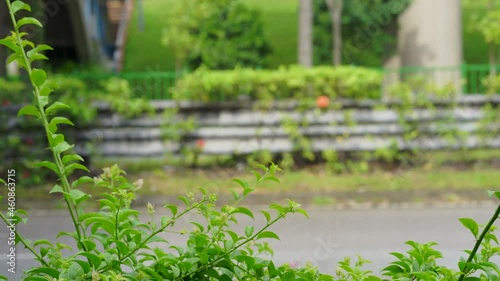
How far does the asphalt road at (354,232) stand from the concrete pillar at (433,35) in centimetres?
809

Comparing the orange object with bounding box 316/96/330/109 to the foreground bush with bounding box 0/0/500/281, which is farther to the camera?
the orange object with bounding box 316/96/330/109

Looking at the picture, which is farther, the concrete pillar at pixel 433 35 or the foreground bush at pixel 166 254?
the concrete pillar at pixel 433 35

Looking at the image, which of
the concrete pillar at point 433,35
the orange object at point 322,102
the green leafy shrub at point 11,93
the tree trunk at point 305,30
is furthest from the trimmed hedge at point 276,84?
the concrete pillar at point 433,35

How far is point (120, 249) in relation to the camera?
238 cm

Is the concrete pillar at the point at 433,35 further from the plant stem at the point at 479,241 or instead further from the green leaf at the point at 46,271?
the green leaf at the point at 46,271

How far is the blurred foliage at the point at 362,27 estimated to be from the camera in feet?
61.5

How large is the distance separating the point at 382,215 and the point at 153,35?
24167 mm

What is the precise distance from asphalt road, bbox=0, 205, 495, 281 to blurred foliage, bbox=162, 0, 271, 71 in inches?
350

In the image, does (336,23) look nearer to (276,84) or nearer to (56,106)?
(276,84)

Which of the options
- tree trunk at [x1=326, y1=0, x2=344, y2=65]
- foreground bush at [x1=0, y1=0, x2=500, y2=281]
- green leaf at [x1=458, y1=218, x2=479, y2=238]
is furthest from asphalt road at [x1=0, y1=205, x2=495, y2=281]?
tree trunk at [x1=326, y1=0, x2=344, y2=65]

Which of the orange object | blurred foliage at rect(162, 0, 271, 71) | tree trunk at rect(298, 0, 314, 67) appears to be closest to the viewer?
the orange object

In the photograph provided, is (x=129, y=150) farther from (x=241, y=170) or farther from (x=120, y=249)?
(x=120, y=249)

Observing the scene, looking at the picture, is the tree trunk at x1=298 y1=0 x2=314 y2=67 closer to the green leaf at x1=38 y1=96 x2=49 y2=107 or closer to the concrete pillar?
the concrete pillar

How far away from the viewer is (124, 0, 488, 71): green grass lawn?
2842 cm
